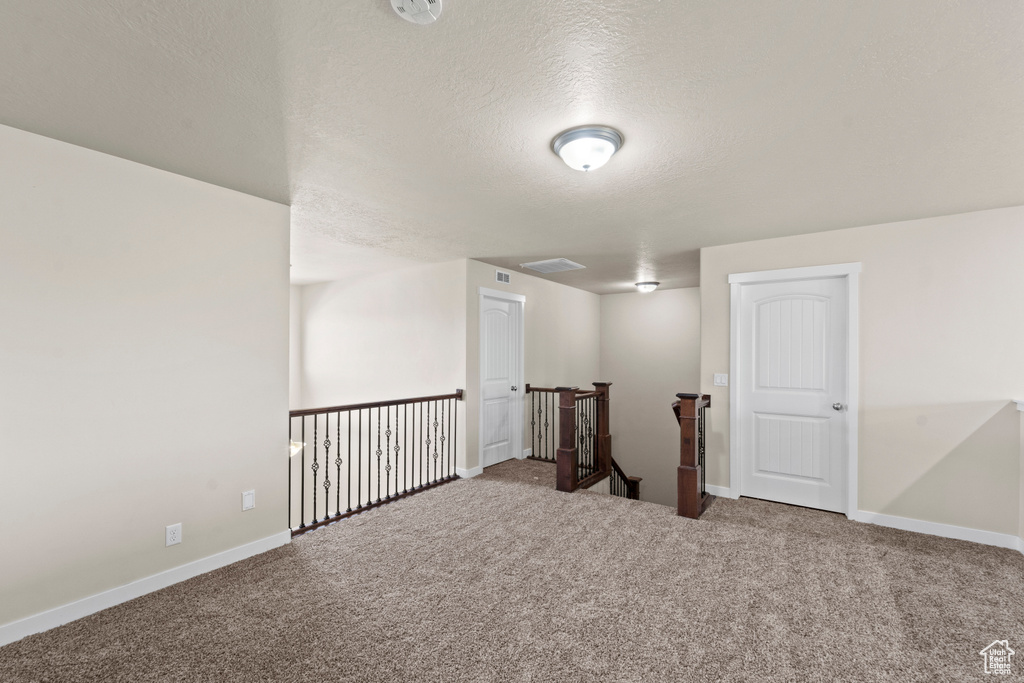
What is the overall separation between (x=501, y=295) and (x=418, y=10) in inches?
159

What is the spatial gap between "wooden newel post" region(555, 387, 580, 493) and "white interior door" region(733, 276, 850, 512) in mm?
1515

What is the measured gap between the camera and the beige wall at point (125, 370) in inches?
83.8

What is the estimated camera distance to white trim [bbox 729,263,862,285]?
3.59 metres

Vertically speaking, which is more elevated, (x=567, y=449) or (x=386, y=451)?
(x=567, y=449)

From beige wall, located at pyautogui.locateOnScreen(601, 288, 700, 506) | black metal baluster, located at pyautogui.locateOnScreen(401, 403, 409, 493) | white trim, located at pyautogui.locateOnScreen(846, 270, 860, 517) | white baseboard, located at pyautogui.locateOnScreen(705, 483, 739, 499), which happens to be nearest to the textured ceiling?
white trim, located at pyautogui.locateOnScreen(846, 270, 860, 517)

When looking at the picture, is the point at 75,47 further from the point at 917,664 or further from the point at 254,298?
the point at 917,664

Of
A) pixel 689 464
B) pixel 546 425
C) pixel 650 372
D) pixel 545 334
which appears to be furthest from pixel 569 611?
pixel 650 372

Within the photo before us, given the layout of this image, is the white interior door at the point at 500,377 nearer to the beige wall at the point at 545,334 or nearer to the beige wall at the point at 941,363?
the beige wall at the point at 545,334

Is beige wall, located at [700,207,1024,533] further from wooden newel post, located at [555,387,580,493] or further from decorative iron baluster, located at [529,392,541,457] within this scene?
decorative iron baluster, located at [529,392,541,457]

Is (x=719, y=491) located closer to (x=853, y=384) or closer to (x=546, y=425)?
(x=853, y=384)

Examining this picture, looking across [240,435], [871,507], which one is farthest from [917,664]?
[240,435]

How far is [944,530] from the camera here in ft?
10.6

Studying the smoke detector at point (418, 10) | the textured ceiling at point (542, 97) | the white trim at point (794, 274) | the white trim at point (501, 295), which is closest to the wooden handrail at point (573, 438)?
the white trim at point (501, 295)

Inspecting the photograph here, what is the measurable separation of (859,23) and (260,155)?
263cm
